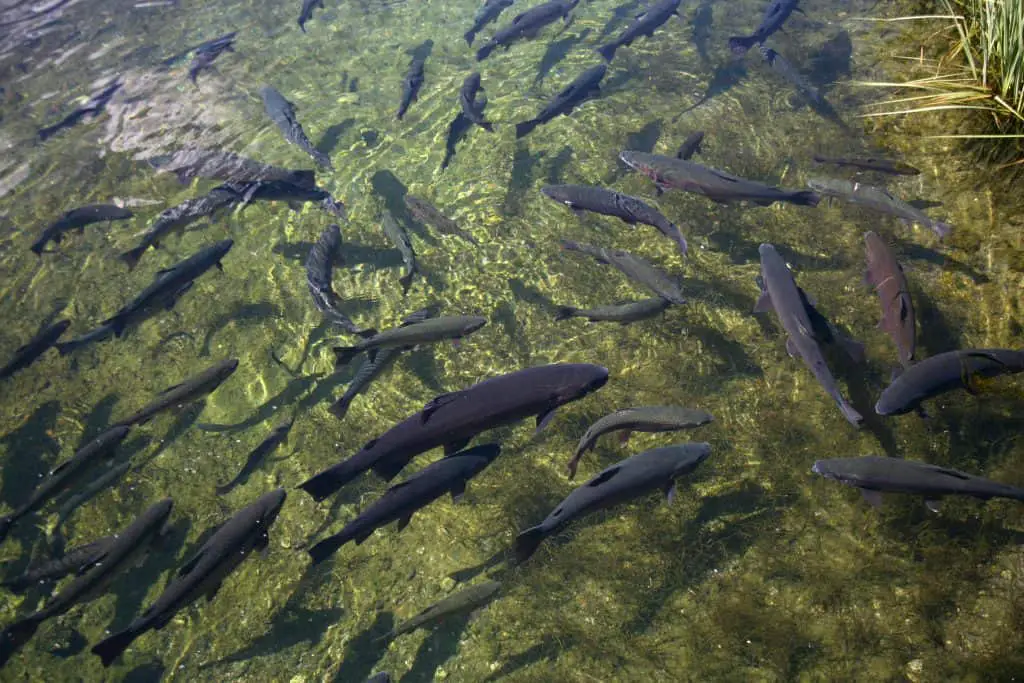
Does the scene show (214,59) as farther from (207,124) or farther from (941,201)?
(941,201)

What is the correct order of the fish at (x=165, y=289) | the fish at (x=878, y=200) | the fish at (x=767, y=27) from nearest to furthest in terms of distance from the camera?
the fish at (x=878, y=200), the fish at (x=165, y=289), the fish at (x=767, y=27)

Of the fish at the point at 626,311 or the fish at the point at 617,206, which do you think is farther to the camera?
the fish at the point at 617,206

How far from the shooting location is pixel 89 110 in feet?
34.6

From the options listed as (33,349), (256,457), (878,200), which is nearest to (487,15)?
(878,200)

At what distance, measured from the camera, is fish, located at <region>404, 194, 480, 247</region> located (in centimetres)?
675

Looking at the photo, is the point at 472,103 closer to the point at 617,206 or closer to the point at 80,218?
the point at 617,206

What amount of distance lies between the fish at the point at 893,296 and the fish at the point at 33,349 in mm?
8767

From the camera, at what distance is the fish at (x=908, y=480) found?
11.1 feet

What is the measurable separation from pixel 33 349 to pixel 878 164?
1003cm

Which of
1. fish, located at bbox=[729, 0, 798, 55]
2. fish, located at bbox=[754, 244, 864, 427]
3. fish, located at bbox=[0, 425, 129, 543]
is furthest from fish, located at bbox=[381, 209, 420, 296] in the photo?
fish, located at bbox=[729, 0, 798, 55]

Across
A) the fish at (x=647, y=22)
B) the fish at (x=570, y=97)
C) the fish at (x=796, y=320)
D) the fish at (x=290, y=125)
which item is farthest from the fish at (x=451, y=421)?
the fish at (x=647, y=22)

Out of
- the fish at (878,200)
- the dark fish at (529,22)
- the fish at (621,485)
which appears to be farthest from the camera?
the dark fish at (529,22)

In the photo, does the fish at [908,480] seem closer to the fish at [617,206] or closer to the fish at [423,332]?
the fish at [617,206]

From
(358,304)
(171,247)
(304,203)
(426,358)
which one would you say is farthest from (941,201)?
(171,247)
